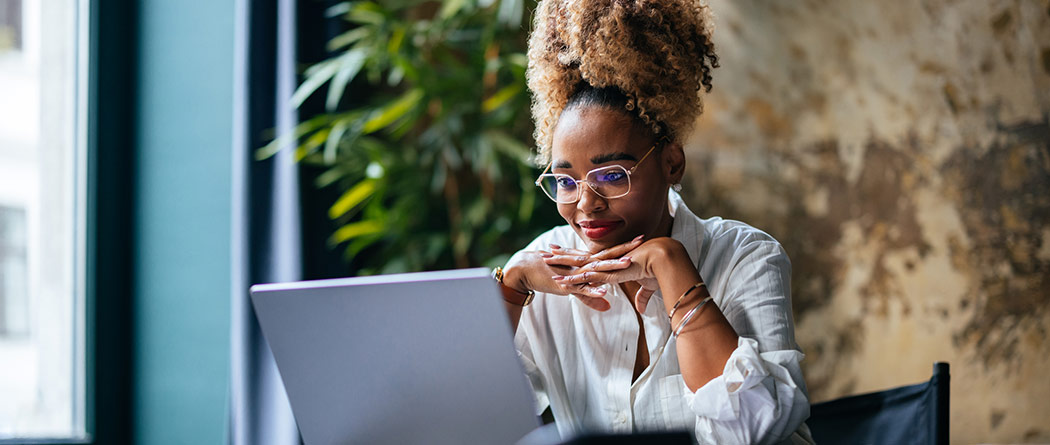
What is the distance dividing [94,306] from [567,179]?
170cm

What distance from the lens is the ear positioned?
4.27 feet

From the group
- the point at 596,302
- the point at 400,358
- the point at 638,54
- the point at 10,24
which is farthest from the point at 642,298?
the point at 10,24

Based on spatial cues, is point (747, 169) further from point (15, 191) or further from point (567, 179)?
point (15, 191)

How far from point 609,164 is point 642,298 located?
0.70 ft

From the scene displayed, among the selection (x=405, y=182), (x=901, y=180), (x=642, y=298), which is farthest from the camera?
(x=405, y=182)

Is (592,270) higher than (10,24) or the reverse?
the reverse

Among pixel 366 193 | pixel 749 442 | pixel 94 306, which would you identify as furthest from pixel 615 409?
pixel 94 306

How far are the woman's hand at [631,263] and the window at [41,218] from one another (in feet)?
5.55

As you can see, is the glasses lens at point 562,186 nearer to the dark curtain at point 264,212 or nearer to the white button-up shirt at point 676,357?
the white button-up shirt at point 676,357

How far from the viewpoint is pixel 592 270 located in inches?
48.3

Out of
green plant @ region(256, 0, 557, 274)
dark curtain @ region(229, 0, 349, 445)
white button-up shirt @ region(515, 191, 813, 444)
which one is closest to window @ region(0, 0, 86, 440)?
dark curtain @ region(229, 0, 349, 445)

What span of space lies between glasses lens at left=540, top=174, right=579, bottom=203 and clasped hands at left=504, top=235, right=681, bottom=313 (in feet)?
0.26

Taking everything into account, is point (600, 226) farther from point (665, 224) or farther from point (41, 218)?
point (41, 218)

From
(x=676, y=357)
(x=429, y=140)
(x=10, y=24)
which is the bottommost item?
(x=676, y=357)
